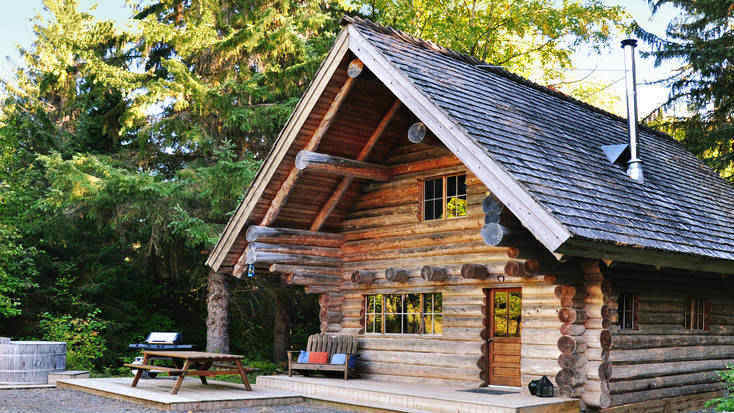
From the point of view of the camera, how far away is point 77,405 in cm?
1091

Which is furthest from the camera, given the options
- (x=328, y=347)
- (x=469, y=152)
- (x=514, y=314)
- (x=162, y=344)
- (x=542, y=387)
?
(x=162, y=344)

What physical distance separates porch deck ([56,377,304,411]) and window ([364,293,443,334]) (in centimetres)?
219

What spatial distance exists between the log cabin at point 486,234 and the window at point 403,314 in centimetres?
3

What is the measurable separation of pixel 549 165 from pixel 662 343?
3.89 metres

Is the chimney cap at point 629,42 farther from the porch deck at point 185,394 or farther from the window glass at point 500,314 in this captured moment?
the porch deck at point 185,394

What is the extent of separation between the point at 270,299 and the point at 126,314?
4.55 m

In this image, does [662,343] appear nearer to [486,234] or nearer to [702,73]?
[486,234]

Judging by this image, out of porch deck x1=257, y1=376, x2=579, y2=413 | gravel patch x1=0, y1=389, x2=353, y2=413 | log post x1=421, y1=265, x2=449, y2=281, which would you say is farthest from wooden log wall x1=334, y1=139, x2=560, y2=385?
gravel patch x1=0, y1=389, x2=353, y2=413

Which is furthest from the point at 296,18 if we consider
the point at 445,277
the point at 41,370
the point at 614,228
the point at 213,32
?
the point at 614,228

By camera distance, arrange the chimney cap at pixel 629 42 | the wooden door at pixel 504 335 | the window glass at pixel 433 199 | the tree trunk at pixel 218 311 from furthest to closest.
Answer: the tree trunk at pixel 218 311, the window glass at pixel 433 199, the chimney cap at pixel 629 42, the wooden door at pixel 504 335

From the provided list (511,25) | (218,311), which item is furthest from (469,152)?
(511,25)

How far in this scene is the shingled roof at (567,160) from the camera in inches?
362

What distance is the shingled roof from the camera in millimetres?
9188

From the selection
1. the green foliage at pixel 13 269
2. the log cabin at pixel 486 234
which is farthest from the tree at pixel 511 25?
the green foliage at pixel 13 269
